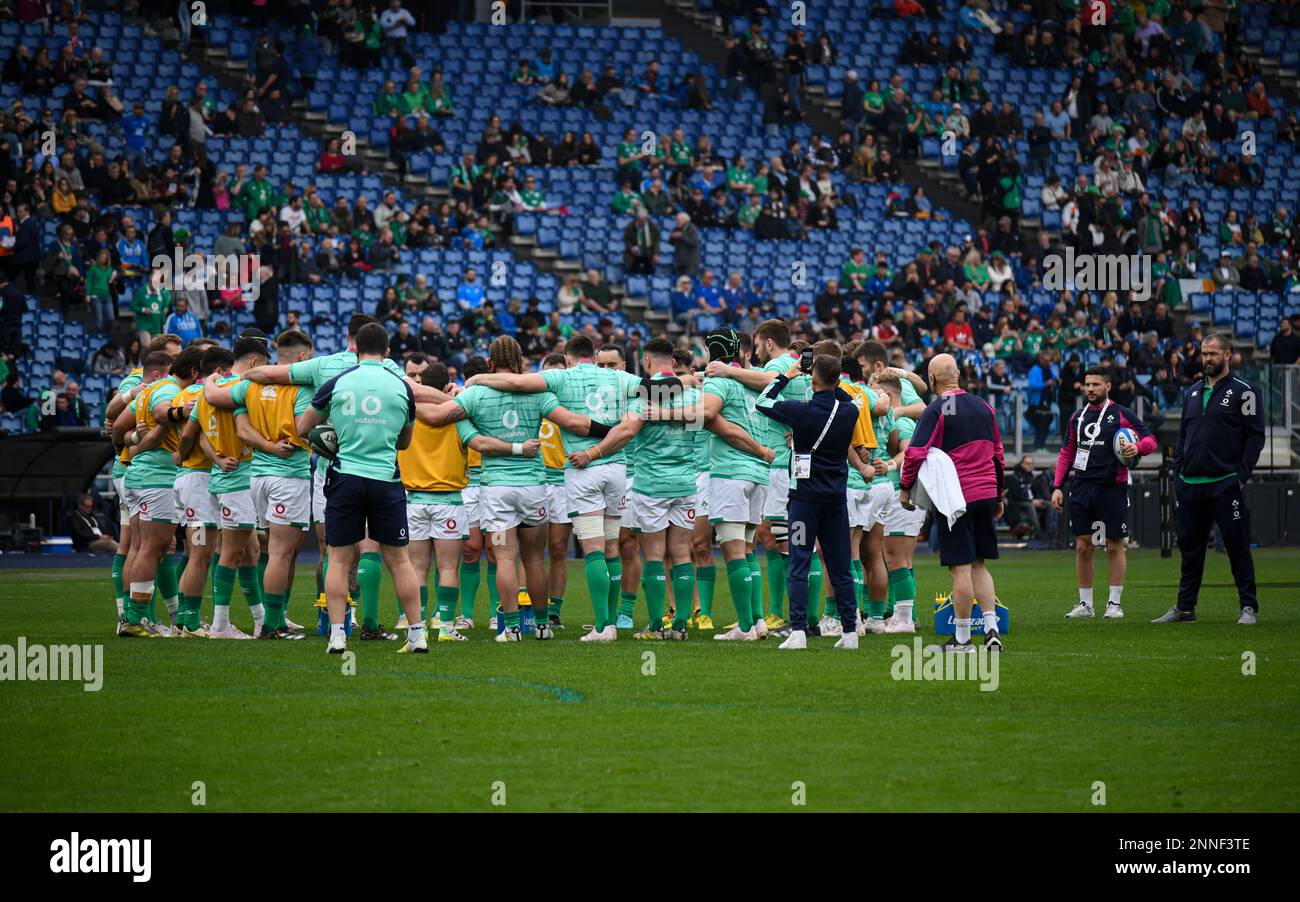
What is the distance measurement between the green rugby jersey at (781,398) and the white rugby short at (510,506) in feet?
6.73

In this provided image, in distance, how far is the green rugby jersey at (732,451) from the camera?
14430 mm

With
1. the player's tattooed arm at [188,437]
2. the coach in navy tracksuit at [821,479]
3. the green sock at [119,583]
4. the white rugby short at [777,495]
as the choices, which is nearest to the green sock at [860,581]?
the white rugby short at [777,495]

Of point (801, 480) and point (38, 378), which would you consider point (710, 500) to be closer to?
point (801, 480)

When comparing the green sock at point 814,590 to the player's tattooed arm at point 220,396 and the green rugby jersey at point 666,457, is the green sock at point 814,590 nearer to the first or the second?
the green rugby jersey at point 666,457

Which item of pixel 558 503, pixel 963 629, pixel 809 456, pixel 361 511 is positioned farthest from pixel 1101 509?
pixel 361 511

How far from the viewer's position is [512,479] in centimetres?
1398

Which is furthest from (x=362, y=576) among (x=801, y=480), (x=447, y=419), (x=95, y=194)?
(x=95, y=194)

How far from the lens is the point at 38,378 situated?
28.8 meters

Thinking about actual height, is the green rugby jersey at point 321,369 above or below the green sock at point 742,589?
above

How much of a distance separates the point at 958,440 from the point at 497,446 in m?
3.69

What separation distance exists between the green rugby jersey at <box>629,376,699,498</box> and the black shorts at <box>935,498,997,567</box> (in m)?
2.49

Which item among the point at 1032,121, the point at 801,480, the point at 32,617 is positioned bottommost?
the point at 32,617

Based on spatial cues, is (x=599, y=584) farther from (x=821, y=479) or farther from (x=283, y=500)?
(x=283, y=500)
